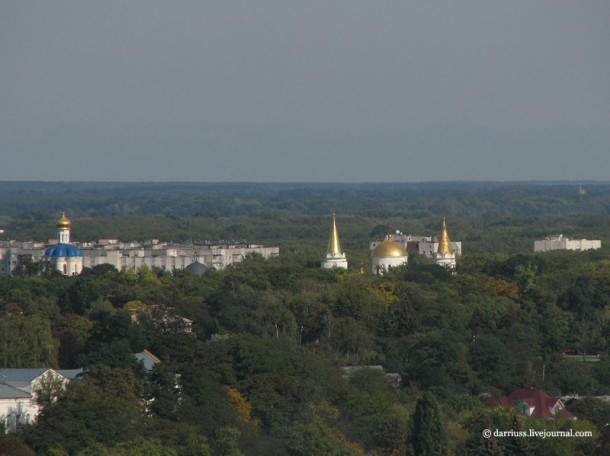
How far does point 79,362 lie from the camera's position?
46.7 meters

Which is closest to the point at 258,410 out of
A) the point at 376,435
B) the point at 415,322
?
the point at 376,435

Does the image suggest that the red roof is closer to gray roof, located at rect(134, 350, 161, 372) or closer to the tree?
the tree

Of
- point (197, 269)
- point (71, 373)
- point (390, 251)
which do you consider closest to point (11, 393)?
point (71, 373)

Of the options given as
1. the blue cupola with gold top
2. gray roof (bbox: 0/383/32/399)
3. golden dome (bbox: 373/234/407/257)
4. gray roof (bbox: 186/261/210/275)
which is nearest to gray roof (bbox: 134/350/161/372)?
gray roof (bbox: 0/383/32/399)

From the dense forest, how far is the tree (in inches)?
1.6

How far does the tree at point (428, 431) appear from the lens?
1570 inches

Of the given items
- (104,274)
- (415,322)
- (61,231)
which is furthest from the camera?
(61,231)

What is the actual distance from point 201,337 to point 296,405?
13.4 meters

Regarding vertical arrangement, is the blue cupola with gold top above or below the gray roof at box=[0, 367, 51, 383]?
below

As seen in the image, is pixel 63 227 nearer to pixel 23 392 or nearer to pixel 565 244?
pixel 565 244

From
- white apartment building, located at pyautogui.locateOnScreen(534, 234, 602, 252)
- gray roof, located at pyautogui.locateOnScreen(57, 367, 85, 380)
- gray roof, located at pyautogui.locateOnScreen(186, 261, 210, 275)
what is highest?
gray roof, located at pyautogui.locateOnScreen(57, 367, 85, 380)

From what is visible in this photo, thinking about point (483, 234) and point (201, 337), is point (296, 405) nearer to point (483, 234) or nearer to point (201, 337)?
point (201, 337)

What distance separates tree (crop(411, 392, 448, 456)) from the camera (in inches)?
1570

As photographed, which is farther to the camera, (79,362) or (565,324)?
(565,324)
